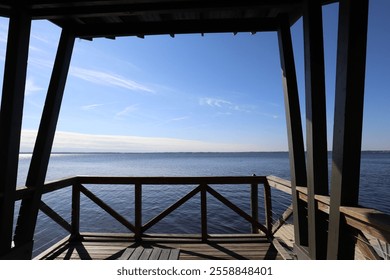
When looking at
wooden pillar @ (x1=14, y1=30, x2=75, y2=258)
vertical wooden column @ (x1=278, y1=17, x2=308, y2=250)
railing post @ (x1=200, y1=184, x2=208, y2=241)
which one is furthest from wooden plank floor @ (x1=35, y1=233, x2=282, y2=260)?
vertical wooden column @ (x1=278, y1=17, x2=308, y2=250)

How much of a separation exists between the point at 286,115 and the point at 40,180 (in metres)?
2.70

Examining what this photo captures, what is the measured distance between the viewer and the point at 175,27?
2.31 meters

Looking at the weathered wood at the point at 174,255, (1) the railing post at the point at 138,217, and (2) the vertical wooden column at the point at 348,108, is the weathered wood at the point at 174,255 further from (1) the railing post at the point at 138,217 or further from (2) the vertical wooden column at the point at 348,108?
(1) the railing post at the point at 138,217

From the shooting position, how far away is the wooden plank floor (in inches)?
94.8

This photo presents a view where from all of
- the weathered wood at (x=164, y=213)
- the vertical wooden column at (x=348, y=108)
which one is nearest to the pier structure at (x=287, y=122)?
the vertical wooden column at (x=348, y=108)

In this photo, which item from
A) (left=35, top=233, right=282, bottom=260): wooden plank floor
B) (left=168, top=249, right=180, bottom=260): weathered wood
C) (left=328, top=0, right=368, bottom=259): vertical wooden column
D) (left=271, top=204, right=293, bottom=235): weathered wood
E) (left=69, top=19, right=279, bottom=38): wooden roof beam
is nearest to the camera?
(left=328, top=0, right=368, bottom=259): vertical wooden column

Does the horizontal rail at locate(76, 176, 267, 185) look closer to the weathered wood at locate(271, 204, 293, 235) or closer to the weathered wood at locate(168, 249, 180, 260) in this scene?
the weathered wood at locate(271, 204, 293, 235)

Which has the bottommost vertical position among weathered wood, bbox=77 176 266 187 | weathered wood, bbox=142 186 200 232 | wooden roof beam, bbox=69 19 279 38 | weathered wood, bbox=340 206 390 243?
weathered wood, bbox=142 186 200 232

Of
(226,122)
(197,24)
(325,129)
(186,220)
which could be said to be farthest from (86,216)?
(226,122)

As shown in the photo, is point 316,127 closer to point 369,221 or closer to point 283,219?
point 369,221

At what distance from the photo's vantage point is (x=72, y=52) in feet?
7.62

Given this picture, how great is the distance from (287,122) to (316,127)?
0.50 metres

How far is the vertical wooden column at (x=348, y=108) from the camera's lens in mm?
1193
